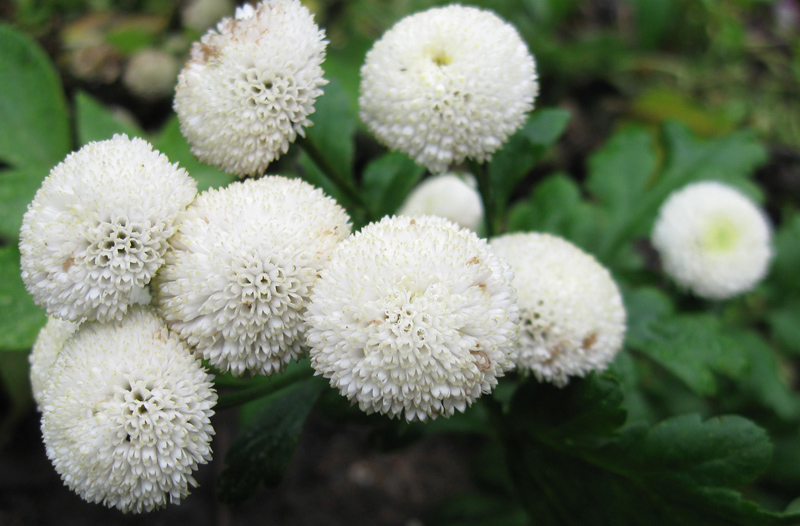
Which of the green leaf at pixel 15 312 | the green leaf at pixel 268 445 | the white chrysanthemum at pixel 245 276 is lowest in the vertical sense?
the green leaf at pixel 268 445

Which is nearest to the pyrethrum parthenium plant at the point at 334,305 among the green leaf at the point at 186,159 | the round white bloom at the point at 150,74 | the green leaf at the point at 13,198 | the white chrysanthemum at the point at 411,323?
the white chrysanthemum at the point at 411,323

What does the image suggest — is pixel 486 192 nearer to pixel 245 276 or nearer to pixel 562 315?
pixel 562 315

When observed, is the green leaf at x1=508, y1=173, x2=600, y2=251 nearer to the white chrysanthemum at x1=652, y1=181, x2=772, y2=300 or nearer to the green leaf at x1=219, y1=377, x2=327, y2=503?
the white chrysanthemum at x1=652, y1=181, x2=772, y2=300

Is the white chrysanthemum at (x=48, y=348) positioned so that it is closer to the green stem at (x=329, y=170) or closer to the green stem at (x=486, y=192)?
the green stem at (x=329, y=170)

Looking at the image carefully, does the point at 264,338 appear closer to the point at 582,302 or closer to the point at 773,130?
the point at 582,302

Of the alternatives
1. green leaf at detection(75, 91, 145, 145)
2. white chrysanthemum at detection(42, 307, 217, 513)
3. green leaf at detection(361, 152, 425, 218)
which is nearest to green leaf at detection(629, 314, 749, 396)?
green leaf at detection(361, 152, 425, 218)
